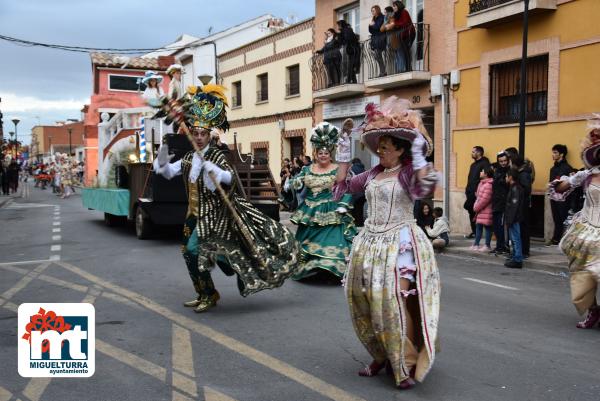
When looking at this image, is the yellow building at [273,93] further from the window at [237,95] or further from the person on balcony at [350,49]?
the person on balcony at [350,49]

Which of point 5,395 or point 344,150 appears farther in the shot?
point 344,150

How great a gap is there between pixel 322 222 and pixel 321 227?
0.06m

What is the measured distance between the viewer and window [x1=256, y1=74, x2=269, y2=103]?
87.9 ft

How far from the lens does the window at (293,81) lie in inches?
955

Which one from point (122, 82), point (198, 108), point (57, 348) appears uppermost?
point (122, 82)

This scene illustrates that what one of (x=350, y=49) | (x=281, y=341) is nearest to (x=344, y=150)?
(x=281, y=341)

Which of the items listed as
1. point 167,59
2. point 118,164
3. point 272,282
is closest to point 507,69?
point 118,164

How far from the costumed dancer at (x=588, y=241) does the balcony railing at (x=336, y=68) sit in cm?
1378

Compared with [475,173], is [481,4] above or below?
above

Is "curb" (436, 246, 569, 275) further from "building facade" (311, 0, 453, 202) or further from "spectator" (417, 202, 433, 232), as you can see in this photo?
"building facade" (311, 0, 453, 202)

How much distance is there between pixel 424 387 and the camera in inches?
178

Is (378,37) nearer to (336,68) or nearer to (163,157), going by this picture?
(336,68)

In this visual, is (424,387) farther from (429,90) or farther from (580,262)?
(429,90)

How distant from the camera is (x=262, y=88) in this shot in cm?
2709
